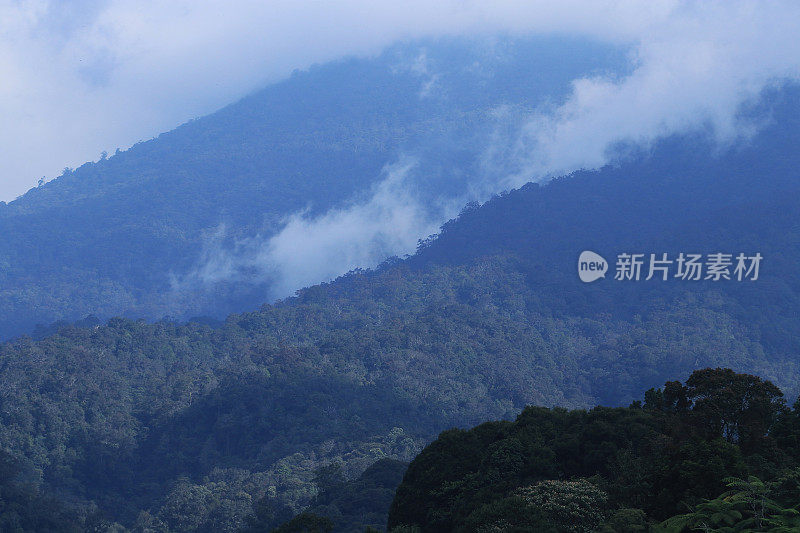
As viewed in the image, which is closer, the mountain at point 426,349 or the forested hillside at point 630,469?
the forested hillside at point 630,469

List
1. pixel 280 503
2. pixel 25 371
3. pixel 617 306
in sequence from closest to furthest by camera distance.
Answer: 1. pixel 280 503
2. pixel 25 371
3. pixel 617 306

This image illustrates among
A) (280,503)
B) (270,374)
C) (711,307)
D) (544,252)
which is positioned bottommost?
(280,503)

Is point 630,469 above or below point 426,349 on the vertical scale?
below

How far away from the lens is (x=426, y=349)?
305 feet

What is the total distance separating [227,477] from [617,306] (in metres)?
59.8

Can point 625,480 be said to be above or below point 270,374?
below

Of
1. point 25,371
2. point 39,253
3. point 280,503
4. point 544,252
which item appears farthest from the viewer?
point 39,253

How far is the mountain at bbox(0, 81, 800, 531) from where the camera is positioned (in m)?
71.0

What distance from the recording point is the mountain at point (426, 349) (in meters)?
71.0

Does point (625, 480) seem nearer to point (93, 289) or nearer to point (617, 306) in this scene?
point (617, 306)

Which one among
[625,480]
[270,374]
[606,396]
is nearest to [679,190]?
[606,396]

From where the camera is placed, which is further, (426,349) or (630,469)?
(426,349)

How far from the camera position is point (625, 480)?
77.7ft

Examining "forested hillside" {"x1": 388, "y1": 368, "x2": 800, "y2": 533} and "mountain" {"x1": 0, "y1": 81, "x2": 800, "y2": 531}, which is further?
"mountain" {"x1": 0, "y1": 81, "x2": 800, "y2": 531}
